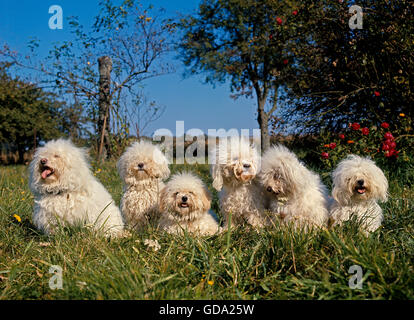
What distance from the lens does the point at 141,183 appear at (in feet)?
14.6

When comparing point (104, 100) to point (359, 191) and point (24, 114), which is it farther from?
point (24, 114)

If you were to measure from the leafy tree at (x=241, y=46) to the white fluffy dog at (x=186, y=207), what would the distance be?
619 cm

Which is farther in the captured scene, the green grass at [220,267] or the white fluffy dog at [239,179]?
the white fluffy dog at [239,179]

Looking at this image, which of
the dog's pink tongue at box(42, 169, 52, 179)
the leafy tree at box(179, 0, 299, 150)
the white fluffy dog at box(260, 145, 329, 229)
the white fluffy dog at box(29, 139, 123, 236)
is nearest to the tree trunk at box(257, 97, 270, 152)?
the leafy tree at box(179, 0, 299, 150)

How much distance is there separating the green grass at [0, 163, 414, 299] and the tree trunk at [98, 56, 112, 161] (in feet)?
20.6

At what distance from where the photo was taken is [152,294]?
2.33 metres

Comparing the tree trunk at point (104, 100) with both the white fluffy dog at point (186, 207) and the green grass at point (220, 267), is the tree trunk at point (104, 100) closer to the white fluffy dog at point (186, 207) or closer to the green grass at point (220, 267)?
the white fluffy dog at point (186, 207)

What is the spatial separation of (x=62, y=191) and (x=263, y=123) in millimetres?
7622

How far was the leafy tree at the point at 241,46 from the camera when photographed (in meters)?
10.6

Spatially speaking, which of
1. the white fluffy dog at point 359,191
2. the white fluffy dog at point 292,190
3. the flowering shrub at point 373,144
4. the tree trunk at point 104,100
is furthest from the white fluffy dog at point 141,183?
the tree trunk at point 104,100

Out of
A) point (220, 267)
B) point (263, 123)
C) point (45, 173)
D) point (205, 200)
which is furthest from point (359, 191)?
point (263, 123)
